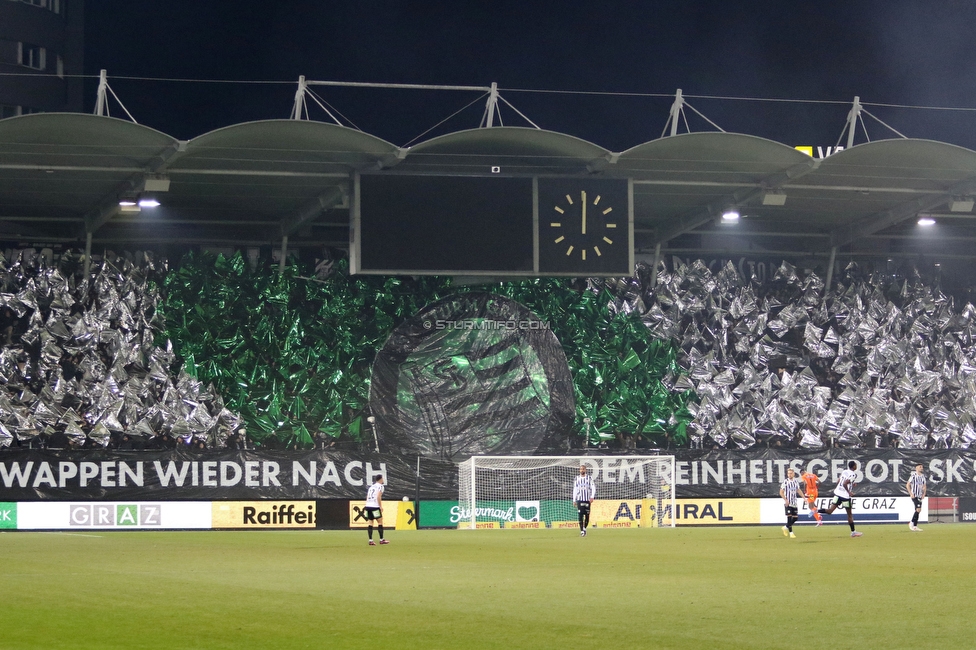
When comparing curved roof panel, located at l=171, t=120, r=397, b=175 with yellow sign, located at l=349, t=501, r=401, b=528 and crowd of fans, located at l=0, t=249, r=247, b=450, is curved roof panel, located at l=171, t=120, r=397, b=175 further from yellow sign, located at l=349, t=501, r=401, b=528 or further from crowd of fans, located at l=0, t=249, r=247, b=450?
yellow sign, located at l=349, t=501, r=401, b=528

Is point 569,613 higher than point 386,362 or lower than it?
lower

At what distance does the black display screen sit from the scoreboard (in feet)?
0.07

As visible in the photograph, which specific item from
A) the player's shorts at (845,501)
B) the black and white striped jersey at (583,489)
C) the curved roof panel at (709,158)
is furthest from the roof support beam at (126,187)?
the player's shorts at (845,501)

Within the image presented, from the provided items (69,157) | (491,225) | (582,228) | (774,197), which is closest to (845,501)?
(582,228)

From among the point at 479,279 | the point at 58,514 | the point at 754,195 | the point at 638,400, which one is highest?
the point at 754,195

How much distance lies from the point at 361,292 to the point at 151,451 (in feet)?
29.1

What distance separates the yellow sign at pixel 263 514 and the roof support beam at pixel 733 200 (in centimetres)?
1373

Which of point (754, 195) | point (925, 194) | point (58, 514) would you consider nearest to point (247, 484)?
point (58, 514)

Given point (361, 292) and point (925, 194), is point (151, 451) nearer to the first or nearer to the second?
point (361, 292)

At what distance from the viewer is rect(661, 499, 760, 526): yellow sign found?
3712 centimetres

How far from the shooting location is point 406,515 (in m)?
35.8

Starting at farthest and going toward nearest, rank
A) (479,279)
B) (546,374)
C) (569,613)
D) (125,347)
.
Answer: (546,374), (125,347), (479,279), (569,613)

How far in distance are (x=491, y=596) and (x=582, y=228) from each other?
17416 millimetres

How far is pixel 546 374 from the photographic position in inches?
1629
